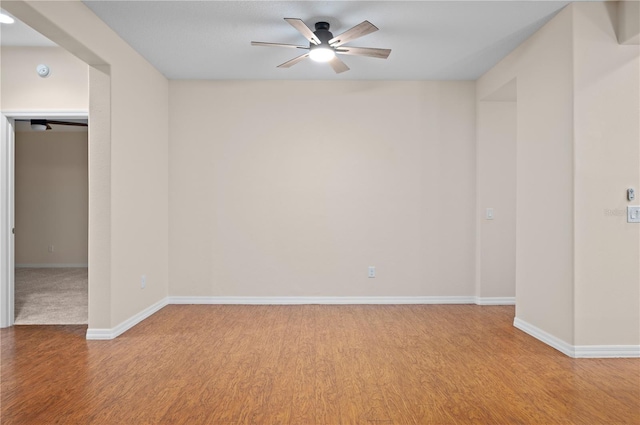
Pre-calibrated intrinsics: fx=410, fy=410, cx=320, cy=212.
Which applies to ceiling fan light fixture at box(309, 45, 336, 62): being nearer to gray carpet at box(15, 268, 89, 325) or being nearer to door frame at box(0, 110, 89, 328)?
door frame at box(0, 110, 89, 328)

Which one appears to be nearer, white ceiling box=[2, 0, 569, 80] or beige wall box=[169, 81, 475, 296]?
white ceiling box=[2, 0, 569, 80]

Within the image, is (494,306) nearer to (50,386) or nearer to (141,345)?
(141,345)

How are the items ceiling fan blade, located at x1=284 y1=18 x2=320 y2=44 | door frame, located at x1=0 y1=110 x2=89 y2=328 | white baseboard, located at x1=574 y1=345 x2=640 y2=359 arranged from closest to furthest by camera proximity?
ceiling fan blade, located at x1=284 y1=18 x2=320 y2=44 → white baseboard, located at x1=574 y1=345 x2=640 y2=359 → door frame, located at x1=0 y1=110 x2=89 y2=328

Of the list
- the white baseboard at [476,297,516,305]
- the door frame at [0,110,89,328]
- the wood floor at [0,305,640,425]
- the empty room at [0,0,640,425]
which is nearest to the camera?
the wood floor at [0,305,640,425]

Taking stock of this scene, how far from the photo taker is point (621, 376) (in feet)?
9.15

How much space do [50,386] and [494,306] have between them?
4.40 metres

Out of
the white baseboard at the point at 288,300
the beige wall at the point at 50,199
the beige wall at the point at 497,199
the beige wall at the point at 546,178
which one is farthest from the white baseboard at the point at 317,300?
the beige wall at the point at 50,199

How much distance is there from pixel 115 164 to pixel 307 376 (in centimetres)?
252

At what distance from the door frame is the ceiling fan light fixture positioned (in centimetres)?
240

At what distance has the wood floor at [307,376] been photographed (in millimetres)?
2271

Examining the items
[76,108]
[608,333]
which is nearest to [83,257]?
[76,108]

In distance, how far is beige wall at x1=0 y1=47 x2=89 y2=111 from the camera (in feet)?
13.4

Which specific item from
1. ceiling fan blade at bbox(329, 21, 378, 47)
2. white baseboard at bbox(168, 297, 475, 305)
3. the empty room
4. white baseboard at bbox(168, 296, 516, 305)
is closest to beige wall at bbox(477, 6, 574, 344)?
the empty room

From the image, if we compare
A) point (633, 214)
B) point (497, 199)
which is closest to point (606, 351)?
point (633, 214)
